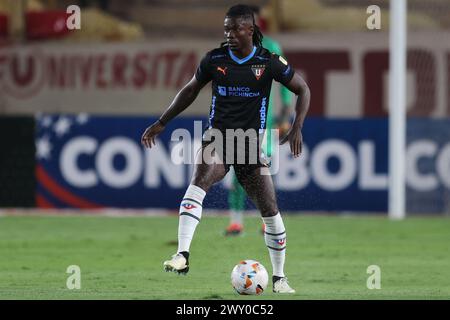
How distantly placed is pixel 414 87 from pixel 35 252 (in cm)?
788

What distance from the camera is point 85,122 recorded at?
717 inches

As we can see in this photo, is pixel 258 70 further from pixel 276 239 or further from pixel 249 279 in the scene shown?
pixel 249 279

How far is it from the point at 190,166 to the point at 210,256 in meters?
5.78

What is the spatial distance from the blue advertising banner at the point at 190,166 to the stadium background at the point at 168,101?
15 millimetres

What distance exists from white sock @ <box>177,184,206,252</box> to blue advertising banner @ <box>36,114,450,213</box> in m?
8.22

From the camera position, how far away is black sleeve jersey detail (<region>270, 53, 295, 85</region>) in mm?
9688

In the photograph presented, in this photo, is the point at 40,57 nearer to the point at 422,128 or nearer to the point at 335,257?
the point at 422,128

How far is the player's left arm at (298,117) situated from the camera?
31.3 ft

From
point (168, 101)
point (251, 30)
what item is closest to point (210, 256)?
point (251, 30)

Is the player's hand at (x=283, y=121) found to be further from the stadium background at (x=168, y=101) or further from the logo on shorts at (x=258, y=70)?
the logo on shorts at (x=258, y=70)

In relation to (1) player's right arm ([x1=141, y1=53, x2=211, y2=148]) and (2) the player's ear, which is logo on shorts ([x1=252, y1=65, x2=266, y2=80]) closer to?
(2) the player's ear

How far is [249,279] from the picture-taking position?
30.7 feet

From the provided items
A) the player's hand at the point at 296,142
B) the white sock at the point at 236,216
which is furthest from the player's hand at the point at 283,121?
the player's hand at the point at 296,142

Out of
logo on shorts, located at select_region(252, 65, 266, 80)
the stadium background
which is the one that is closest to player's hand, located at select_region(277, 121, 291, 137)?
the stadium background
